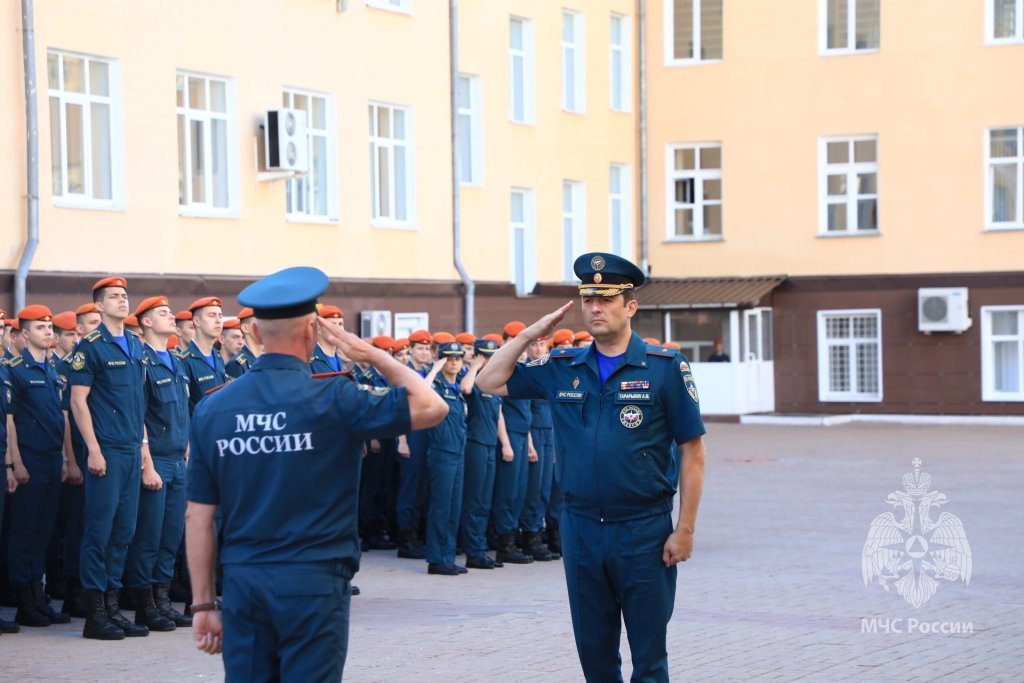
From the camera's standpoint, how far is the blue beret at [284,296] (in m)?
4.91

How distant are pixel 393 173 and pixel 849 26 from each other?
11.4 metres

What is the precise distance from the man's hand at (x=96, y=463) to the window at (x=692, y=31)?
2506 centimetres

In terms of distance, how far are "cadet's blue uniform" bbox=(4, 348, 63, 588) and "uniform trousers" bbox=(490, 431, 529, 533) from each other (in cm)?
402

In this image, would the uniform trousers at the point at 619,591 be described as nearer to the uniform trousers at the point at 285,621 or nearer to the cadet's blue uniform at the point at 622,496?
the cadet's blue uniform at the point at 622,496

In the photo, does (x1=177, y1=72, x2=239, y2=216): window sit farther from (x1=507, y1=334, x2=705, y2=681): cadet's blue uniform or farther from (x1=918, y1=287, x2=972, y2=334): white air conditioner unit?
(x1=507, y1=334, x2=705, y2=681): cadet's blue uniform

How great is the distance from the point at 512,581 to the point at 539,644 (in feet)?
9.58

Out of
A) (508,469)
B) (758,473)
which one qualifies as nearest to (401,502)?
(508,469)

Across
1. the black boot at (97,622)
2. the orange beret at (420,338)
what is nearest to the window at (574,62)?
the orange beret at (420,338)

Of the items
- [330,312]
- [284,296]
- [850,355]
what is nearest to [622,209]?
[850,355]

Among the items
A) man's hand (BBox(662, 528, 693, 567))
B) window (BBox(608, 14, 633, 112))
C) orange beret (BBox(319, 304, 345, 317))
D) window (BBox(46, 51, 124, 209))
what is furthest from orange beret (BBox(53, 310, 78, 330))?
window (BBox(608, 14, 633, 112))

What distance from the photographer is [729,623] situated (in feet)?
32.8

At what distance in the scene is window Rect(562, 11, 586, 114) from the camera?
30844mm

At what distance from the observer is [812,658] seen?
875cm

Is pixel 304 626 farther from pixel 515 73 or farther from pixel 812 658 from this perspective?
pixel 515 73
